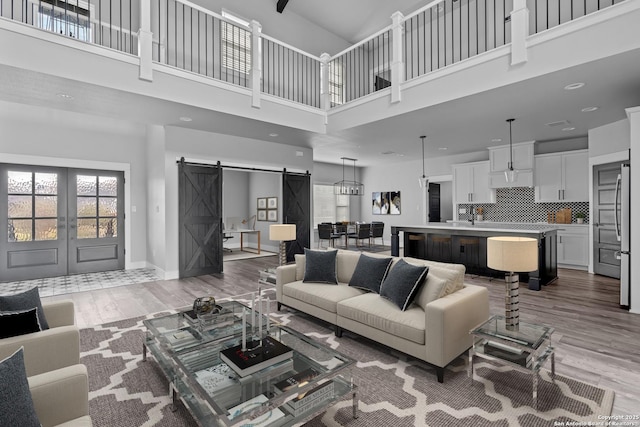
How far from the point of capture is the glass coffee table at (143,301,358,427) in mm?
1699

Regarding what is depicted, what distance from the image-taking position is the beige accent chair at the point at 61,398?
1.39 m

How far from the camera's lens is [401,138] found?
6859 mm

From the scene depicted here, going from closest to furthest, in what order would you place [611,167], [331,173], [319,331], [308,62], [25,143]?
[319,331]
[611,167]
[25,143]
[308,62]
[331,173]

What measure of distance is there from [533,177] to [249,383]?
25.7 feet

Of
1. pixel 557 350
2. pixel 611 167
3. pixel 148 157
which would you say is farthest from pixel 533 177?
pixel 148 157

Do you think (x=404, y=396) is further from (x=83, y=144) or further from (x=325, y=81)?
(x=83, y=144)

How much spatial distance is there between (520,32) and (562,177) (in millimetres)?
4634

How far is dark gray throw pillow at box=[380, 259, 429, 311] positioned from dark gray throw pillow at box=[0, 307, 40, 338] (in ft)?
8.55

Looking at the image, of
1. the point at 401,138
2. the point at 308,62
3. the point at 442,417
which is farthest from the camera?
the point at 308,62

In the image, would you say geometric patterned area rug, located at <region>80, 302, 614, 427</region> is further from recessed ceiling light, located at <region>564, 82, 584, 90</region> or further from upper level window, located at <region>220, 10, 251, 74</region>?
upper level window, located at <region>220, 10, 251, 74</region>

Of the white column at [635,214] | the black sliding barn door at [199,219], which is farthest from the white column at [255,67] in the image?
the white column at [635,214]

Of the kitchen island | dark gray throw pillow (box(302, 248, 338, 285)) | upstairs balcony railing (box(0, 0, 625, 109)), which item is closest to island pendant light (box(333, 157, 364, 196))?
upstairs balcony railing (box(0, 0, 625, 109))

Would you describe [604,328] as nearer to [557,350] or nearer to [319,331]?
[557,350]

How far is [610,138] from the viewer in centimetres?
552
